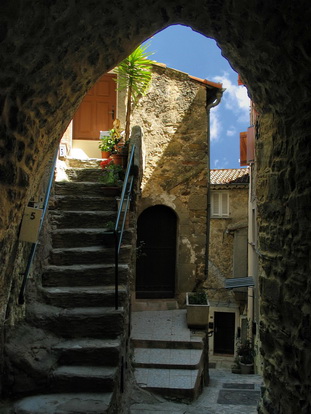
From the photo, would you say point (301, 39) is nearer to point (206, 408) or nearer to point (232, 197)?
point (206, 408)

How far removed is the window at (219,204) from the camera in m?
18.6

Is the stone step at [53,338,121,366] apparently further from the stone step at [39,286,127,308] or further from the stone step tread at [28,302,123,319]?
the stone step at [39,286,127,308]

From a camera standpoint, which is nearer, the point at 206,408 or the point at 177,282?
the point at 206,408

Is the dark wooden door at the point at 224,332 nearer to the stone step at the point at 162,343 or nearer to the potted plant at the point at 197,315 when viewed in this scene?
the potted plant at the point at 197,315

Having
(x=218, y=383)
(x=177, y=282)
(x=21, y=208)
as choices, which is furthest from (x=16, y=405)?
(x=177, y=282)

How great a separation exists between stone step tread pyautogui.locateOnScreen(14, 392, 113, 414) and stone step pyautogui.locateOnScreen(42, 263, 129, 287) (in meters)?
1.51

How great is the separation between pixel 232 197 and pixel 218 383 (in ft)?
40.1

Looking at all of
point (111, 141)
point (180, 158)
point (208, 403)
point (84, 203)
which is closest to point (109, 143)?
point (111, 141)

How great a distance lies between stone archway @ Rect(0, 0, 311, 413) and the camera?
91.2 inches

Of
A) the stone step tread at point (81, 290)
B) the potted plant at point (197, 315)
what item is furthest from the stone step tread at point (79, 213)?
the potted plant at point (197, 315)

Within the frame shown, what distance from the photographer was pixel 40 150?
9.80 feet

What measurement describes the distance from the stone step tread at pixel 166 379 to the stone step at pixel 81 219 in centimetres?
206

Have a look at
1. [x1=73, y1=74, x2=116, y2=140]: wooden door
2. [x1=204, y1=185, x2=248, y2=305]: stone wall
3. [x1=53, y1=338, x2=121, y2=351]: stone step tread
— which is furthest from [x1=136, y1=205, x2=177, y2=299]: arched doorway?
[x1=204, y1=185, x2=248, y2=305]: stone wall

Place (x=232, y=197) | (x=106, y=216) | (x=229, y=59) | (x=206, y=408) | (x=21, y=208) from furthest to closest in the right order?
(x=232, y=197), (x=106, y=216), (x=206, y=408), (x=229, y=59), (x=21, y=208)
